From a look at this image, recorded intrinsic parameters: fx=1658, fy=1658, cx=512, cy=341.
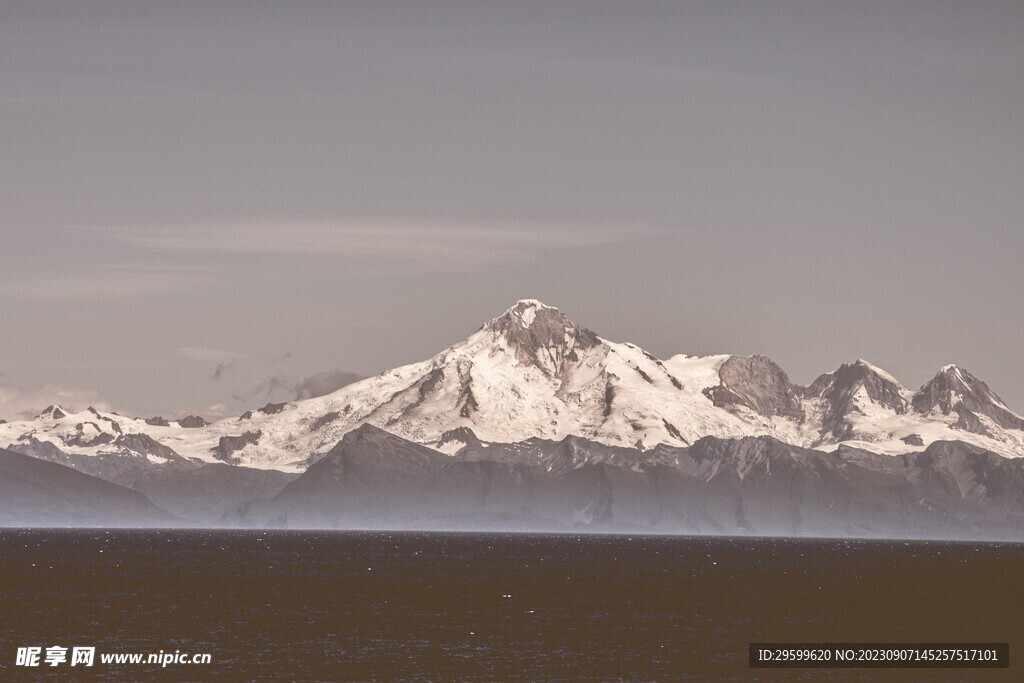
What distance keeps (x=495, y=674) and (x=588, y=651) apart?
20.2 metres

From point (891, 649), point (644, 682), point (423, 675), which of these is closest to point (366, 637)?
point (423, 675)

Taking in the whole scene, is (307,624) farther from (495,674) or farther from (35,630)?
(495,674)

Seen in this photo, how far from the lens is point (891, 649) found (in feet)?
560

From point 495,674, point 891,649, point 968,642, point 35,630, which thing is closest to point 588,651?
point 495,674

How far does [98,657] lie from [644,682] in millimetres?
48707

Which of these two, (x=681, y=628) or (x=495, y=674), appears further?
(x=681, y=628)

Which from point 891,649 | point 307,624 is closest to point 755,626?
point 891,649

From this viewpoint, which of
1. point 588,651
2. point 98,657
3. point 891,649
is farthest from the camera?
point 891,649

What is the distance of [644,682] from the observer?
137 meters

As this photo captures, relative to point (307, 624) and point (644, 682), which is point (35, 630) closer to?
point (307, 624)

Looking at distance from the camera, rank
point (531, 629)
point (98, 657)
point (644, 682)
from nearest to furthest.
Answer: point (644, 682) < point (98, 657) < point (531, 629)

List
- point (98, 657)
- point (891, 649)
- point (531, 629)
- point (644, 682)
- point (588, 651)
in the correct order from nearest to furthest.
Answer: point (644, 682) → point (98, 657) → point (588, 651) → point (891, 649) → point (531, 629)

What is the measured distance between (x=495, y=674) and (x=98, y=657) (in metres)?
35.8

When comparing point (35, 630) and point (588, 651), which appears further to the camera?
point (35, 630)
